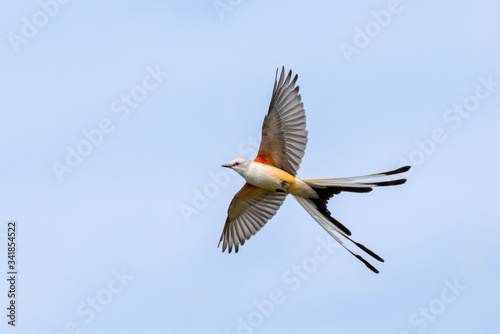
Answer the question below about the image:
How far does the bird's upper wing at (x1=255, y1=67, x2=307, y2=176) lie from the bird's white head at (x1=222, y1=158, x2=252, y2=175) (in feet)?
1.35

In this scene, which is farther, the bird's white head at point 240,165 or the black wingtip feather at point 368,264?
the bird's white head at point 240,165

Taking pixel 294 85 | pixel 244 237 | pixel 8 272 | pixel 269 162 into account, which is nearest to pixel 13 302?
pixel 8 272

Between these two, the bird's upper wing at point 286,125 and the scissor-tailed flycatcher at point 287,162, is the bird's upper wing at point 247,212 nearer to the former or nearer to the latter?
the scissor-tailed flycatcher at point 287,162

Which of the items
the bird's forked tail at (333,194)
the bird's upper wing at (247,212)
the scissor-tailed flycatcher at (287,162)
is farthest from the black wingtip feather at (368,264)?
the bird's upper wing at (247,212)

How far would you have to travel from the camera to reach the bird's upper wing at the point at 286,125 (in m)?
12.3

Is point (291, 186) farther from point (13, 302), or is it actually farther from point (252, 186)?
point (13, 302)

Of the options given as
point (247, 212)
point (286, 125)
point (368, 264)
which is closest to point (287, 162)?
point (286, 125)

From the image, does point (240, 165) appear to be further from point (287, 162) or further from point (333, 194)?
point (333, 194)

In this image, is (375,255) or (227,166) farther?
(227,166)

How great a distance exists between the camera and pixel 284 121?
40.5 ft

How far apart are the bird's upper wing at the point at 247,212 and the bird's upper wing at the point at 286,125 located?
0.81 meters

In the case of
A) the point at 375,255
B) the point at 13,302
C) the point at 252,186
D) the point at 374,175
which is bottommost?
the point at 375,255

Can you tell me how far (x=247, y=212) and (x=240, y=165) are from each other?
1.36 metres

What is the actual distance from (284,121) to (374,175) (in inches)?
69.3
